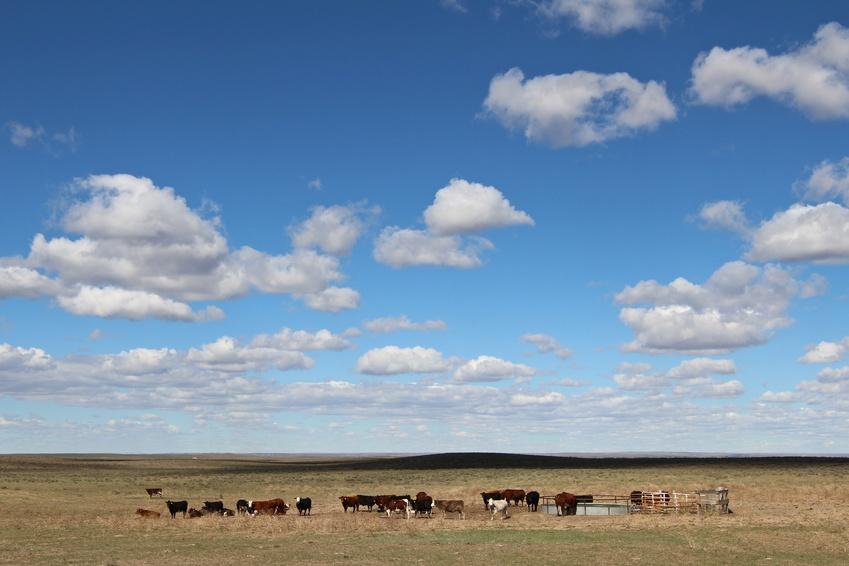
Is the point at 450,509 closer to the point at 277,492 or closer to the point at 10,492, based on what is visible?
the point at 277,492

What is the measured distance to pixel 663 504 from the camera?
4359 centimetres

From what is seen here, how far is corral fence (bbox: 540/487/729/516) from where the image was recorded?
42250 millimetres

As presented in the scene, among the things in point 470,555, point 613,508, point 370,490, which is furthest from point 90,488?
point 470,555

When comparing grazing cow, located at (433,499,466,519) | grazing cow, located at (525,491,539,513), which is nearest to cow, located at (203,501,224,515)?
grazing cow, located at (433,499,466,519)

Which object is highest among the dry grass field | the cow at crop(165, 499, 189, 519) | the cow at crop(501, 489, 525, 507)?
the cow at crop(501, 489, 525, 507)

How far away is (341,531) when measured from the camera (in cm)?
3572

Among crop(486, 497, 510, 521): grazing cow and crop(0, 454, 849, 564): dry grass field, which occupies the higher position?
crop(486, 497, 510, 521): grazing cow

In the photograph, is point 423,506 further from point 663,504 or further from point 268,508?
point 663,504

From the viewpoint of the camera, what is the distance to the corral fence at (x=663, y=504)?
4225cm

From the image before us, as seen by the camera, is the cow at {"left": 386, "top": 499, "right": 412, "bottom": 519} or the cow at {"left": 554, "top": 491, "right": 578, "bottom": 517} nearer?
the cow at {"left": 386, "top": 499, "right": 412, "bottom": 519}

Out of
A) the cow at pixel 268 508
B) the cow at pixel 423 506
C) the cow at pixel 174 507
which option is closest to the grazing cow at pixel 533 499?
the cow at pixel 423 506

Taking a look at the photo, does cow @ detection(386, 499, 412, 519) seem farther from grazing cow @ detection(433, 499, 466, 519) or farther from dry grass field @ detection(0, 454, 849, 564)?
grazing cow @ detection(433, 499, 466, 519)

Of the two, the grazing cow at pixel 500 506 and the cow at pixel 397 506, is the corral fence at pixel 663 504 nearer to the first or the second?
the grazing cow at pixel 500 506

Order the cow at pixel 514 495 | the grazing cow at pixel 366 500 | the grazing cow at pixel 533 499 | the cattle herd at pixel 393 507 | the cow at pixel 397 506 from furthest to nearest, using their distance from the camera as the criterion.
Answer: the cow at pixel 514 495 < the grazing cow at pixel 533 499 < the grazing cow at pixel 366 500 < the cow at pixel 397 506 < the cattle herd at pixel 393 507
